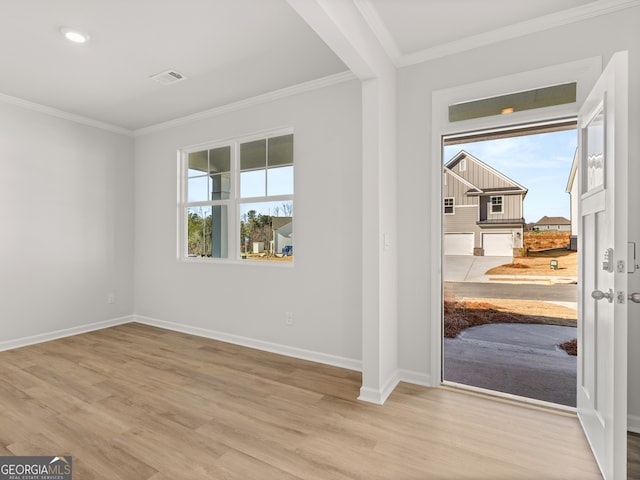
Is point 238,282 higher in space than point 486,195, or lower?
lower

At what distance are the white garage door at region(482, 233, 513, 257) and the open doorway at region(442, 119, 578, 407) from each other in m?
0.02

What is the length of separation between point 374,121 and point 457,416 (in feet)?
6.95

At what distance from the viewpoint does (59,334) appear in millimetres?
4145

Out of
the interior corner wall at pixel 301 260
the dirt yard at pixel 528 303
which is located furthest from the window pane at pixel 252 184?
the dirt yard at pixel 528 303

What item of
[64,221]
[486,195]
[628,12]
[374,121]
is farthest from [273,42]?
[486,195]

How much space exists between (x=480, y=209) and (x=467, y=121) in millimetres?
4416

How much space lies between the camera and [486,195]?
6414 mm

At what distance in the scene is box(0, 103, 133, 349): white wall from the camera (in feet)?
12.3

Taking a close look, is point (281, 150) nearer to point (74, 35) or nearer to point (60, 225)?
point (74, 35)

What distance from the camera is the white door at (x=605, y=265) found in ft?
5.00

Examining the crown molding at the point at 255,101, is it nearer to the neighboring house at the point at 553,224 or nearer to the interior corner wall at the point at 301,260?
the interior corner wall at the point at 301,260

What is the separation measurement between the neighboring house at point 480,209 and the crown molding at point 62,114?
5261mm

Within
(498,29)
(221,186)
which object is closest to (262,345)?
(221,186)

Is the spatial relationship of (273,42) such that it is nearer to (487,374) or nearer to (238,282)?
(238,282)
